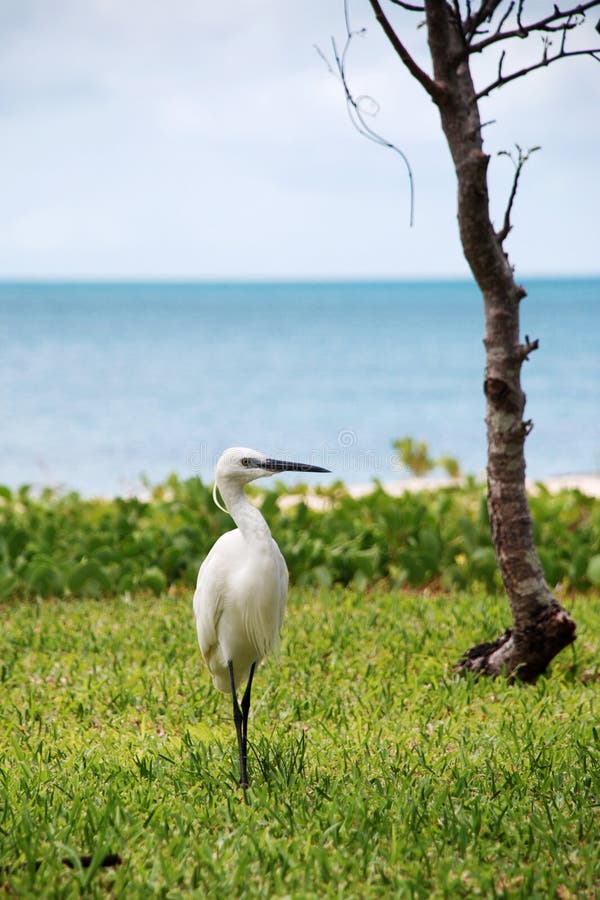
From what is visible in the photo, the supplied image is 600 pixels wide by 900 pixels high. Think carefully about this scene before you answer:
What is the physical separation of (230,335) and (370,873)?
54.1m

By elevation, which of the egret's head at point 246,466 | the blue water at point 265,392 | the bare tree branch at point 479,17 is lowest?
the blue water at point 265,392

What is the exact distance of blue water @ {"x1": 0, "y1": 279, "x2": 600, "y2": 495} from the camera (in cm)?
2070

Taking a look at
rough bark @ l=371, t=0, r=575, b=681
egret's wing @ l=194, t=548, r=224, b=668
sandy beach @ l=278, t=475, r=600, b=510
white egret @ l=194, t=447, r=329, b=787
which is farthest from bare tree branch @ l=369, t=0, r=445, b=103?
sandy beach @ l=278, t=475, r=600, b=510

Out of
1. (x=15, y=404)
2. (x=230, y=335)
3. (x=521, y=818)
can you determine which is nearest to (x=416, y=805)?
(x=521, y=818)

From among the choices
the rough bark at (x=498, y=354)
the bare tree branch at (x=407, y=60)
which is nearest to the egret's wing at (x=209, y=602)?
the rough bark at (x=498, y=354)

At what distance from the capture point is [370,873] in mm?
2742

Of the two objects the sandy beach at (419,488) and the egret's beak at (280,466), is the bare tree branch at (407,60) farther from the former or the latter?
the sandy beach at (419,488)

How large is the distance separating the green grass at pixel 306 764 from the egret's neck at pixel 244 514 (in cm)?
82

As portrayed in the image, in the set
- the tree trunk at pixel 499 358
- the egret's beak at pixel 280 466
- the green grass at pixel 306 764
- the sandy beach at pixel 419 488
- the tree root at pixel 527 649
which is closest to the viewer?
the green grass at pixel 306 764

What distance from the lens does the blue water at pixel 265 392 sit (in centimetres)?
2070

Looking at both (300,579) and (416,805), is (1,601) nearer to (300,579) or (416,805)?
(300,579)

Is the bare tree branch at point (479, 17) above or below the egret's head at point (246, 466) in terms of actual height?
above

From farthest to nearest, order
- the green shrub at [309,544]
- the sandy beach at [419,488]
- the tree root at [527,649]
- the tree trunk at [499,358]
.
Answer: the sandy beach at [419,488] < the green shrub at [309,544] < the tree root at [527,649] < the tree trunk at [499,358]

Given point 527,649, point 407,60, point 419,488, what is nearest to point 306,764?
point 527,649
